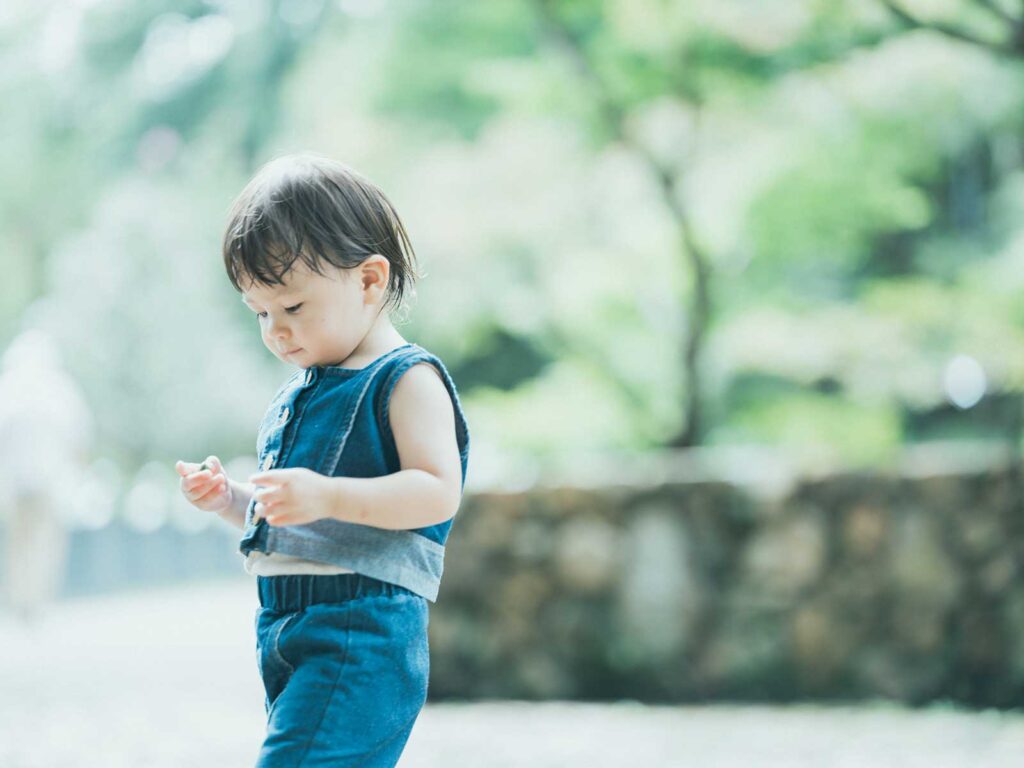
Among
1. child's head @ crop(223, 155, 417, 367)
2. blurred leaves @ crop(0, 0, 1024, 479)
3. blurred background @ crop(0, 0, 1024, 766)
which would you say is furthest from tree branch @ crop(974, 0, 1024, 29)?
child's head @ crop(223, 155, 417, 367)

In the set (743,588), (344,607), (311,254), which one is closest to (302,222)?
(311,254)

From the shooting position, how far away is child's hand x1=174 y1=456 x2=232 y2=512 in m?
1.47

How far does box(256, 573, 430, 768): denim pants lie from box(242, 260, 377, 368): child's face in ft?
0.80

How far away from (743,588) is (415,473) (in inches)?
132

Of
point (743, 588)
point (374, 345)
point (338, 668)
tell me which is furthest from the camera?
point (743, 588)

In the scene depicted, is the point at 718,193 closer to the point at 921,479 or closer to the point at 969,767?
the point at 921,479

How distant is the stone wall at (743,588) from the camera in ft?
14.5

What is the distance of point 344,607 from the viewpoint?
1.38 metres

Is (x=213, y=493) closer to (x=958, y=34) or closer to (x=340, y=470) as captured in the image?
(x=340, y=470)

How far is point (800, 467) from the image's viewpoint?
4.60 m

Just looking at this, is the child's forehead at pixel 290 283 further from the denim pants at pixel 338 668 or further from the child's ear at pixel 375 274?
the denim pants at pixel 338 668

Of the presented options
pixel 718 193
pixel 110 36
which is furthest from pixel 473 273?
pixel 110 36

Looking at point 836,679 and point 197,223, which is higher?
point 197,223

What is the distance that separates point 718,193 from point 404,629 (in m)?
4.52
